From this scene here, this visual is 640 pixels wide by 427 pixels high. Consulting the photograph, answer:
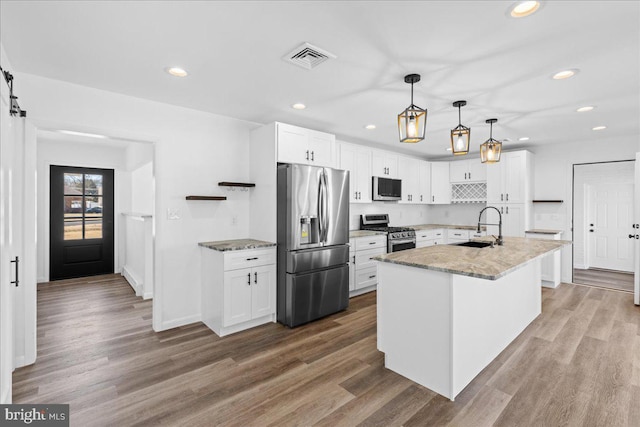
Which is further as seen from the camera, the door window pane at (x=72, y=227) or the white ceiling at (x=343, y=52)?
the door window pane at (x=72, y=227)

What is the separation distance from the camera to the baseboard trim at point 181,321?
348 centimetres

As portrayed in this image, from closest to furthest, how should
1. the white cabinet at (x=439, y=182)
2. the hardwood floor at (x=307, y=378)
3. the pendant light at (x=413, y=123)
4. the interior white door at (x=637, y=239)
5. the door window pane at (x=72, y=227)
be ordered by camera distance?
1. the hardwood floor at (x=307, y=378)
2. the pendant light at (x=413, y=123)
3. the interior white door at (x=637, y=239)
4. the door window pane at (x=72, y=227)
5. the white cabinet at (x=439, y=182)

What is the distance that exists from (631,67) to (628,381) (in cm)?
251

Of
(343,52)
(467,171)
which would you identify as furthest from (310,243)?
(467,171)

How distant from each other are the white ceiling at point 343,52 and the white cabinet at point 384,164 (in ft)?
5.85

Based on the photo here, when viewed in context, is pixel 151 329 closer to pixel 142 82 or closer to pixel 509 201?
pixel 142 82

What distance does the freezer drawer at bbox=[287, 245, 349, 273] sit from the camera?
3566 mm

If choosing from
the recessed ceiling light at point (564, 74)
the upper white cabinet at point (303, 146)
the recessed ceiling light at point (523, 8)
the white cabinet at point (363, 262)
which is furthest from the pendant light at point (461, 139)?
the white cabinet at point (363, 262)

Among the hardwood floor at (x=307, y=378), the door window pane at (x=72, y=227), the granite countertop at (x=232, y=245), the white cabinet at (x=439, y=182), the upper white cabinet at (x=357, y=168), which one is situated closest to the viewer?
the hardwood floor at (x=307, y=378)

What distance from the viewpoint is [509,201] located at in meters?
5.57

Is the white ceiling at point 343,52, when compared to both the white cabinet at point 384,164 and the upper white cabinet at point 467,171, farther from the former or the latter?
the upper white cabinet at point 467,171

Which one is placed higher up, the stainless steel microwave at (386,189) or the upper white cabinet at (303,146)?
the upper white cabinet at (303,146)

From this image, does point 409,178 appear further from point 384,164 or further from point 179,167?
point 179,167

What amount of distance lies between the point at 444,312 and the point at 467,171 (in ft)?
16.0
